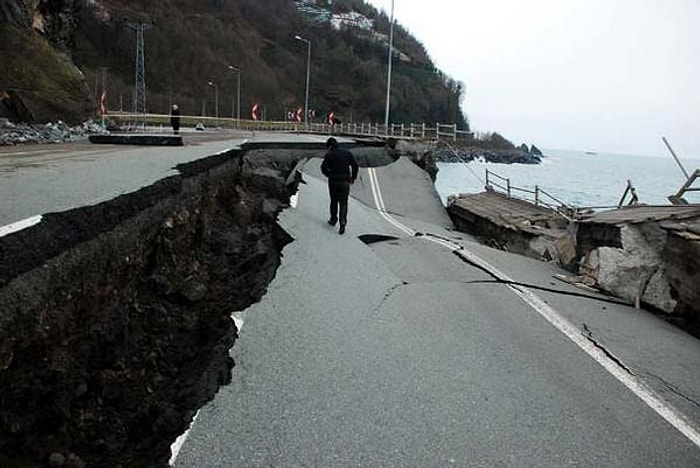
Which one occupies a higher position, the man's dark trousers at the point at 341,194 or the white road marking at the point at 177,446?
the man's dark trousers at the point at 341,194

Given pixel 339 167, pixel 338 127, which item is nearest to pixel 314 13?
pixel 338 127

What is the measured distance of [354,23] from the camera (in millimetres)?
190125

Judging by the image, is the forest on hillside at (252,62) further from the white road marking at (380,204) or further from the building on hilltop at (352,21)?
the white road marking at (380,204)

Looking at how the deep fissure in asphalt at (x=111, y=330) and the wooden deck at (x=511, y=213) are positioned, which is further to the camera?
the wooden deck at (x=511, y=213)

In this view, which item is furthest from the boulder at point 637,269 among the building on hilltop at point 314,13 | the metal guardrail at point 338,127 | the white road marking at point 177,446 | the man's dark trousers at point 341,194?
the building on hilltop at point 314,13

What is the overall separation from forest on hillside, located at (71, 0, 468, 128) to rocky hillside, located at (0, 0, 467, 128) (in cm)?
26

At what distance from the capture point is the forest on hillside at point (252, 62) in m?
120

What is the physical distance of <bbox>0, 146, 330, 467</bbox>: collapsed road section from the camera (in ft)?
13.4

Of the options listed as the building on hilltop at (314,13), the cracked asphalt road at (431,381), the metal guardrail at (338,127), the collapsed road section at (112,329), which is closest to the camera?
the collapsed road section at (112,329)

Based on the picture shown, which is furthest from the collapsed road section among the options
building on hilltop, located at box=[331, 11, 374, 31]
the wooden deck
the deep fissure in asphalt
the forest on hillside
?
building on hilltop, located at box=[331, 11, 374, 31]

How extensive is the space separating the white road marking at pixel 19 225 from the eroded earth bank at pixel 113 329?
10 cm

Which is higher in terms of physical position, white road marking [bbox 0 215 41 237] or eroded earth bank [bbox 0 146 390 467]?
white road marking [bbox 0 215 41 237]

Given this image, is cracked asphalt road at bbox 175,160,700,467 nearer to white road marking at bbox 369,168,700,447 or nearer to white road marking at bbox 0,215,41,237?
white road marking at bbox 369,168,700,447

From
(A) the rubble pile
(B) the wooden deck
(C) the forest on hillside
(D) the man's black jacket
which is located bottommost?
(B) the wooden deck
